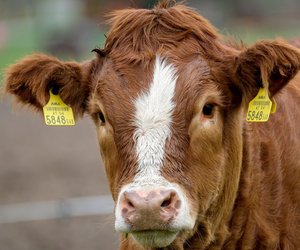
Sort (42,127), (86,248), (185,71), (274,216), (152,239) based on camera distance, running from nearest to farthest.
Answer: (152,239)
(185,71)
(274,216)
(86,248)
(42,127)

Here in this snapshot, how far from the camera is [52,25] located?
110 feet

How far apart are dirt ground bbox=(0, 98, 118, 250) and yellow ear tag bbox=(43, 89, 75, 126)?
0.24m

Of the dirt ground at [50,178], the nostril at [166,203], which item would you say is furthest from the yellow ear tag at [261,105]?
the dirt ground at [50,178]

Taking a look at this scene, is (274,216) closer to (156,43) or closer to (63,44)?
(156,43)

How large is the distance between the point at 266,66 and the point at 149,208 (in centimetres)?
121

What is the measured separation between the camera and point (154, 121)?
531cm

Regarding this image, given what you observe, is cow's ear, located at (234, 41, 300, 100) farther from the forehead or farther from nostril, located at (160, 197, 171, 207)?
nostril, located at (160, 197, 171, 207)

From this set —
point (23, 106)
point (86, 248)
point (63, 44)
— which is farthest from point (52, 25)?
point (23, 106)

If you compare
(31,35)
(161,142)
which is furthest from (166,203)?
(31,35)

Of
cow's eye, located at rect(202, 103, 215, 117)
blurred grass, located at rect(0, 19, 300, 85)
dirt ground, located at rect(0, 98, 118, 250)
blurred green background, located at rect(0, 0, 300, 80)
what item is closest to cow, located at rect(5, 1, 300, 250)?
cow's eye, located at rect(202, 103, 215, 117)

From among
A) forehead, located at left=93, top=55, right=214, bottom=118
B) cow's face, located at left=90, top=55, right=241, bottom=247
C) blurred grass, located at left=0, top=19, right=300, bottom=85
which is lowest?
cow's face, located at left=90, top=55, right=241, bottom=247

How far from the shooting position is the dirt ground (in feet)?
33.4

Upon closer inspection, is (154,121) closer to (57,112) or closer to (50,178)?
(57,112)

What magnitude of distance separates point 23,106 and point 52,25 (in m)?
27.6
